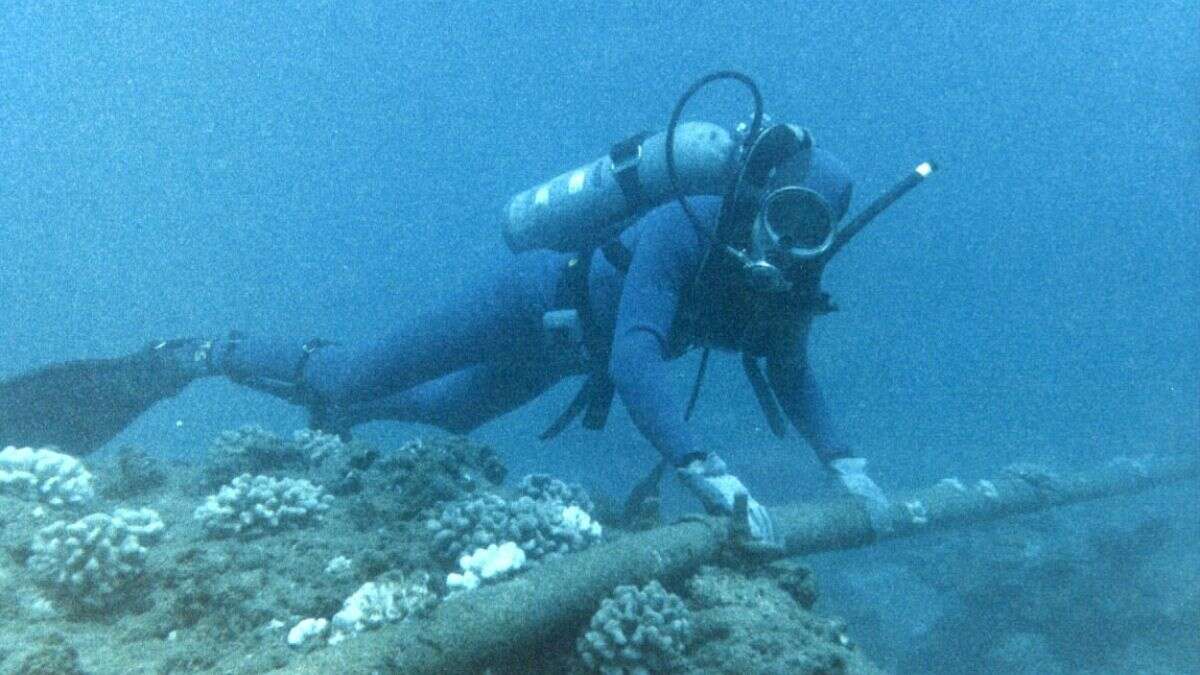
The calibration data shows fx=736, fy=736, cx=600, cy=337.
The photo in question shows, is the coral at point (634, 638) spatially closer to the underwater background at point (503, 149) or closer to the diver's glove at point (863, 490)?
the diver's glove at point (863, 490)

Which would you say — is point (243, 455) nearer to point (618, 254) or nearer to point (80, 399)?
point (80, 399)

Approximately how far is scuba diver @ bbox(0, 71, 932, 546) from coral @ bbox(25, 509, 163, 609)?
3.08 m

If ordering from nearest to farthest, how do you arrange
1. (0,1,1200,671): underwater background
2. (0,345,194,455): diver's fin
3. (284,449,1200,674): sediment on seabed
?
(284,449,1200,674): sediment on seabed, (0,345,194,455): diver's fin, (0,1,1200,671): underwater background

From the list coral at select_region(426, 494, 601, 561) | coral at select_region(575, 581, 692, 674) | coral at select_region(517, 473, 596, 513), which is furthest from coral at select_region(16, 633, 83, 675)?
coral at select_region(517, 473, 596, 513)

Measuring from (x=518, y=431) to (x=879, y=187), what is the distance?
85357 millimetres

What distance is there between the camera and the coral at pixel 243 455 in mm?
5461

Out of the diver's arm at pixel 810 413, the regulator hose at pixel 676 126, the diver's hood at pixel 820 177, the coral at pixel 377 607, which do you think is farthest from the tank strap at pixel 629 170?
the coral at pixel 377 607

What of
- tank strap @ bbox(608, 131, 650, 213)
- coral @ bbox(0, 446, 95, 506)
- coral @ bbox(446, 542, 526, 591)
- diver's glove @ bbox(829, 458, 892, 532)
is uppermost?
tank strap @ bbox(608, 131, 650, 213)

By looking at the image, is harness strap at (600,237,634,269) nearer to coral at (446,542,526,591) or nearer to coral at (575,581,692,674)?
coral at (446,542,526,591)

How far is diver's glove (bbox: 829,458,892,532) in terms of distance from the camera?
231 inches

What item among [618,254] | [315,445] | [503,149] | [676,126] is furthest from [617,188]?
[503,149]

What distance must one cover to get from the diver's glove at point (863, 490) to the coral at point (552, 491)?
83.9 inches

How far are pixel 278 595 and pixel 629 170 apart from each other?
4496mm

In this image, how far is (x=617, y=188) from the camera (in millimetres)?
6773
